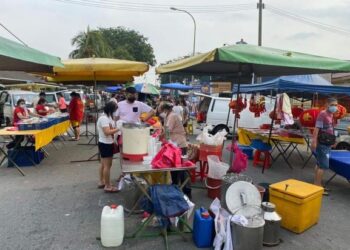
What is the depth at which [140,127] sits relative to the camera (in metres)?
4.12

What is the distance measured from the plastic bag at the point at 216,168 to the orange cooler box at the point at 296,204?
88cm

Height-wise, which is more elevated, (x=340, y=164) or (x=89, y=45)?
(x=89, y=45)

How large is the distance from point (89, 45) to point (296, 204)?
3206 cm

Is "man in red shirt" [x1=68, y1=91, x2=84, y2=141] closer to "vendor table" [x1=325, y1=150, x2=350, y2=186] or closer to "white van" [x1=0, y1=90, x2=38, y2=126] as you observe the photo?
"white van" [x1=0, y1=90, x2=38, y2=126]

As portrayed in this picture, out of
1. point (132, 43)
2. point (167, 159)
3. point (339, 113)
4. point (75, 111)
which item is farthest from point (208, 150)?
point (132, 43)

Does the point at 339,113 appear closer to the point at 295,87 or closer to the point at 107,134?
the point at 295,87

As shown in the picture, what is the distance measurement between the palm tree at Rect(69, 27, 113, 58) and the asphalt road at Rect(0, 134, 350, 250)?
26608mm

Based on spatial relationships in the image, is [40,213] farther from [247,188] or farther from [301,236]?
[301,236]

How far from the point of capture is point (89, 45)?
108 feet

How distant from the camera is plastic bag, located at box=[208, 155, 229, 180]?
5.16m

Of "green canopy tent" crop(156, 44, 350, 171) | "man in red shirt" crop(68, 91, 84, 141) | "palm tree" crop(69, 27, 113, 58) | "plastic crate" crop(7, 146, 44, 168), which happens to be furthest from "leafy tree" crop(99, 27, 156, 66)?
"green canopy tent" crop(156, 44, 350, 171)

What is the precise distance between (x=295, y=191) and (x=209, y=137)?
1.75 metres

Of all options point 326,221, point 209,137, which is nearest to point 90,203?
point 209,137

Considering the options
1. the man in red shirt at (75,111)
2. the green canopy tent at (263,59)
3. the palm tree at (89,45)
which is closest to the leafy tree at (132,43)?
the palm tree at (89,45)
